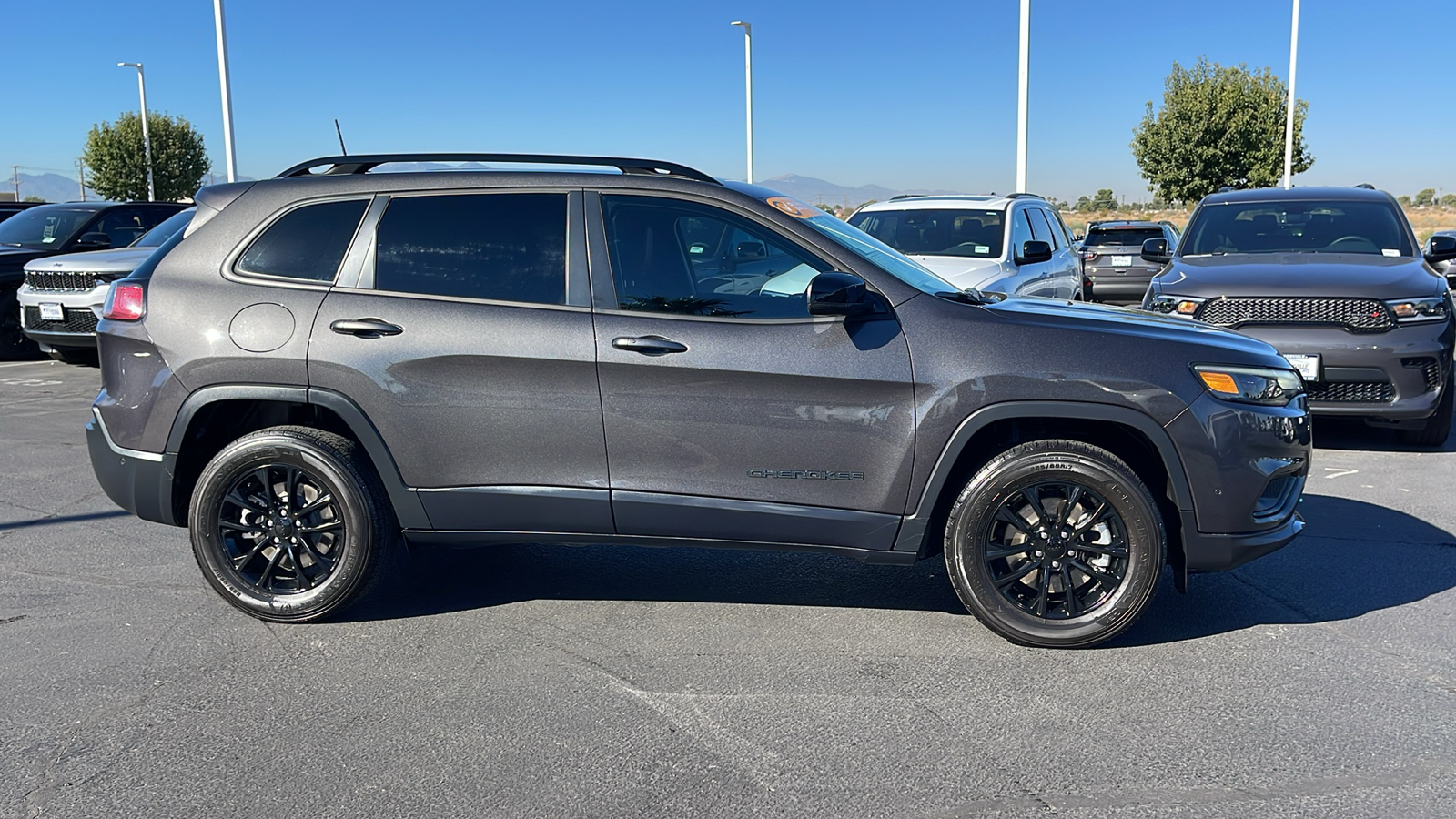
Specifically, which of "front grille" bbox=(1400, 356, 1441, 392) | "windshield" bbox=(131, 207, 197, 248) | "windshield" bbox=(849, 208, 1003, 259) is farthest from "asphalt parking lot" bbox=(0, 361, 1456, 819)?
"windshield" bbox=(131, 207, 197, 248)

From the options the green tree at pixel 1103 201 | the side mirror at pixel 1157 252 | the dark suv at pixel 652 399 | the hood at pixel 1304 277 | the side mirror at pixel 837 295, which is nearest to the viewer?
the side mirror at pixel 837 295

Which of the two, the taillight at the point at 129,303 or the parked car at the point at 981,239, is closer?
the taillight at the point at 129,303

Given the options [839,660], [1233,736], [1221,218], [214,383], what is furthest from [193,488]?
[1221,218]

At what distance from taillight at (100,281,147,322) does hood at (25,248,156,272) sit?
7.71 m

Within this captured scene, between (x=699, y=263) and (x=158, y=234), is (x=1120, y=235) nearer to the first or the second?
(x=158, y=234)

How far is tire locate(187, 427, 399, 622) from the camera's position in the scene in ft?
14.9

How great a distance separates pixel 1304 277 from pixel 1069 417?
480cm

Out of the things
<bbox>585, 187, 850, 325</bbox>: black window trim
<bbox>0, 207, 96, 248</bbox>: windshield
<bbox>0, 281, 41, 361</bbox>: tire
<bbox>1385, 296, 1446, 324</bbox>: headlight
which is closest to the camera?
<bbox>585, 187, 850, 325</bbox>: black window trim

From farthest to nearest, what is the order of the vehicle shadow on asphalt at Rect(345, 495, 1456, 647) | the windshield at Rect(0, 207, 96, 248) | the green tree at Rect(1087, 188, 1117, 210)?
the green tree at Rect(1087, 188, 1117, 210) < the windshield at Rect(0, 207, 96, 248) < the vehicle shadow on asphalt at Rect(345, 495, 1456, 647)

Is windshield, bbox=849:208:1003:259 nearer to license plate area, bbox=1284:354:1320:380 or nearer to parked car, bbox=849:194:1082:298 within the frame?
parked car, bbox=849:194:1082:298

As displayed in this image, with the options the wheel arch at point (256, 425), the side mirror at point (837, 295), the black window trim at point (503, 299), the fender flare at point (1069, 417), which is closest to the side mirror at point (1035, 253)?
the fender flare at point (1069, 417)

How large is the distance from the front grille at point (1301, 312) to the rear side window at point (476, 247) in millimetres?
5333

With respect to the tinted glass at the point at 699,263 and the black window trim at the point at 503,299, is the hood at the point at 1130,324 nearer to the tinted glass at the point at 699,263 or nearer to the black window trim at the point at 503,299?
the tinted glass at the point at 699,263

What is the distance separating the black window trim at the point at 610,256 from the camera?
4316mm
